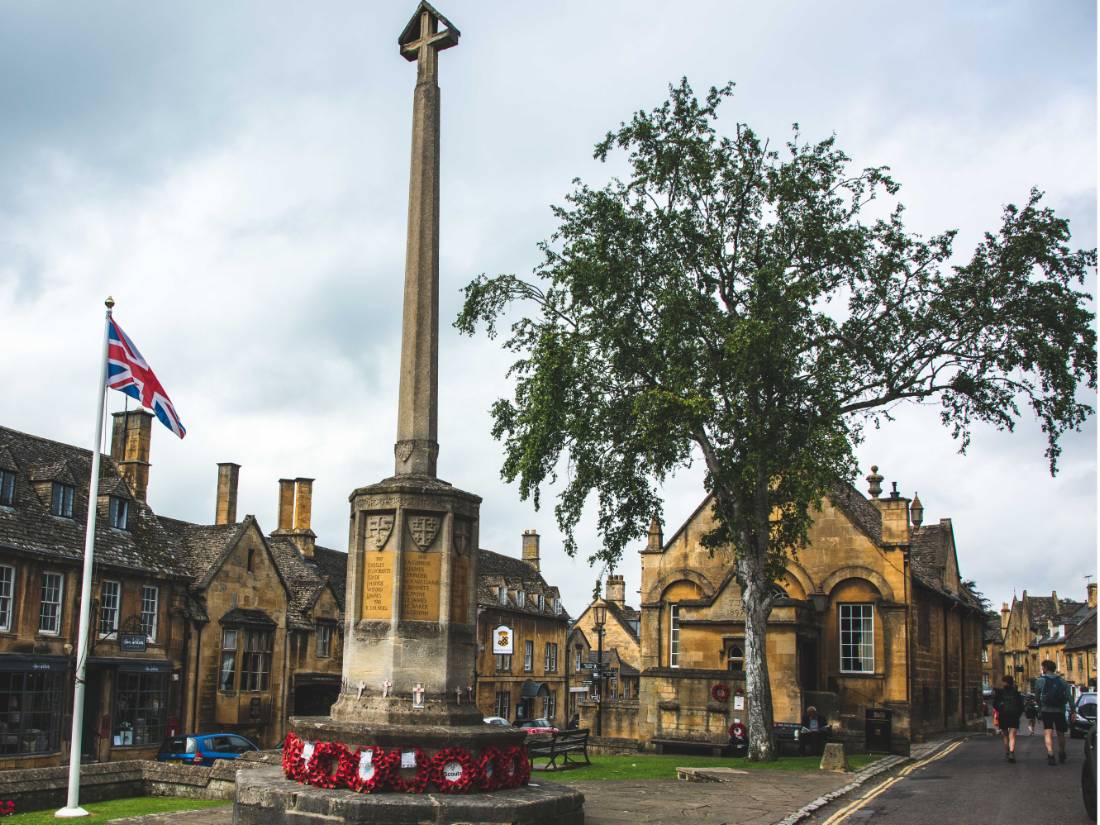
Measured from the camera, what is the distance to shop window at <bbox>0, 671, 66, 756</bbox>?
1172 inches

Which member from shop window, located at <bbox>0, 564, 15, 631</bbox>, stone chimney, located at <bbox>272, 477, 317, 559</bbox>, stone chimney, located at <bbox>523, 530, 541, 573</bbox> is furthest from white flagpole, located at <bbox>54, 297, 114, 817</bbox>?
stone chimney, located at <bbox>523, 530, 541, 573</bbox>

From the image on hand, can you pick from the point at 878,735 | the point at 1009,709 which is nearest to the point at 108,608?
the point at 878,735

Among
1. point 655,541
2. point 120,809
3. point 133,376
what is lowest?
point 120,809

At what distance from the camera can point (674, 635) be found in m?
41.0

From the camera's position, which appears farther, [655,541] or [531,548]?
[531,548]

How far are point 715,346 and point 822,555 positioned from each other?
1501 centimetres

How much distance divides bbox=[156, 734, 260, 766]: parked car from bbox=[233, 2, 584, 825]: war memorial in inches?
664

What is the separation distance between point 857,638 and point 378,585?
2864 centimetres

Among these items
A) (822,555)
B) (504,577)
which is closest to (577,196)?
(822,555)

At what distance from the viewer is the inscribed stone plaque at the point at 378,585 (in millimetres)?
13350

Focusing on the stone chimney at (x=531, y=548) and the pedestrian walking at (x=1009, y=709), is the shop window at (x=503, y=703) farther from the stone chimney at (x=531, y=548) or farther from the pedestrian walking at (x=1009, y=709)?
the pedestrian walking at (x=1009, y=709)

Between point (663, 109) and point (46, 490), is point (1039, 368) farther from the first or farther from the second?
point (46, 490)

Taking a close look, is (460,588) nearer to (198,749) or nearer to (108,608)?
(198,749)

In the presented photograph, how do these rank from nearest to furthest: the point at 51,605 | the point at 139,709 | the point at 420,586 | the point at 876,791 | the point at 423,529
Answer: the point at 420,586 < the point at 423,529 < the point at 876,791 < the point at 51,605 < the point at 139,709
